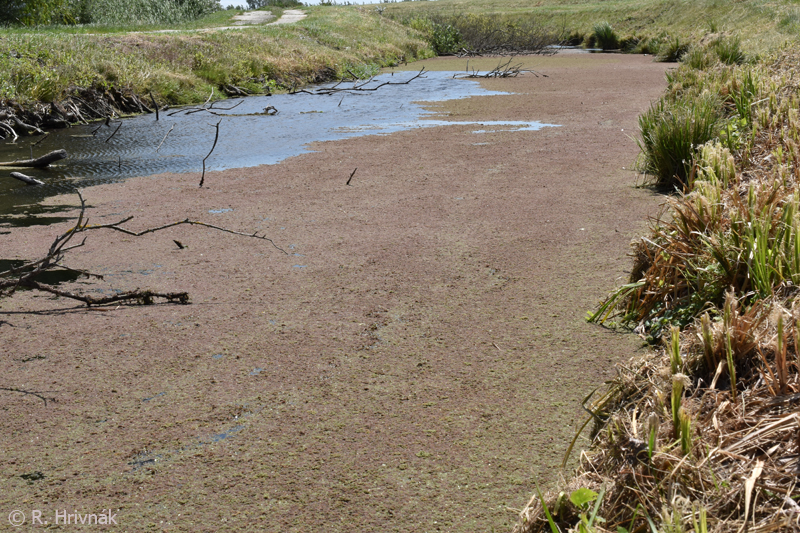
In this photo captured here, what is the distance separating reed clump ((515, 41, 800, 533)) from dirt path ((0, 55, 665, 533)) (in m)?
0.25

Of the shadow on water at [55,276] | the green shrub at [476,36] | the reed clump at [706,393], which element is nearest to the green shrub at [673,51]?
the green shrub at [476,36]

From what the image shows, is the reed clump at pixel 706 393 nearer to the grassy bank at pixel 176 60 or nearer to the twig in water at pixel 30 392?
the twig in water at pixel 30 392

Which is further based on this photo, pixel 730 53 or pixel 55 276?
pixel 730 53

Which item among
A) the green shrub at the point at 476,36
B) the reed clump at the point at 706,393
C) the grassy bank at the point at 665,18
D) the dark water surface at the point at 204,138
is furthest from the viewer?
the green shrub at the point at 476,36

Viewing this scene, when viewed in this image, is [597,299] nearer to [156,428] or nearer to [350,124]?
[156,428]

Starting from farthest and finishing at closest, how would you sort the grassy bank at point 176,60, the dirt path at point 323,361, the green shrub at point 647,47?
the green shrub at point 647,47 < the grassy bank at point 176,60 < the dirt path at point 323,361

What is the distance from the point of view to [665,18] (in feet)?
90.0

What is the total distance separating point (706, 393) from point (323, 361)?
1586mm

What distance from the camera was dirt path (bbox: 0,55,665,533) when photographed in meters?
2.12

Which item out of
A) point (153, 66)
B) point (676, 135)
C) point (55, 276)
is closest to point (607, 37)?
point (153, 66)

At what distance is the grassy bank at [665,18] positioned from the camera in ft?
46.1

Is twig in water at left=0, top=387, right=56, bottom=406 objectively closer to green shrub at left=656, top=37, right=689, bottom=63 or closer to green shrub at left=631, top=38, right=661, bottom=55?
green shrub at left=656, top=37, right=689, bottom=63

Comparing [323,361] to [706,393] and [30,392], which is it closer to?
[30,392]

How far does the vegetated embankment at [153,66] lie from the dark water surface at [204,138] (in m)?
0.66
